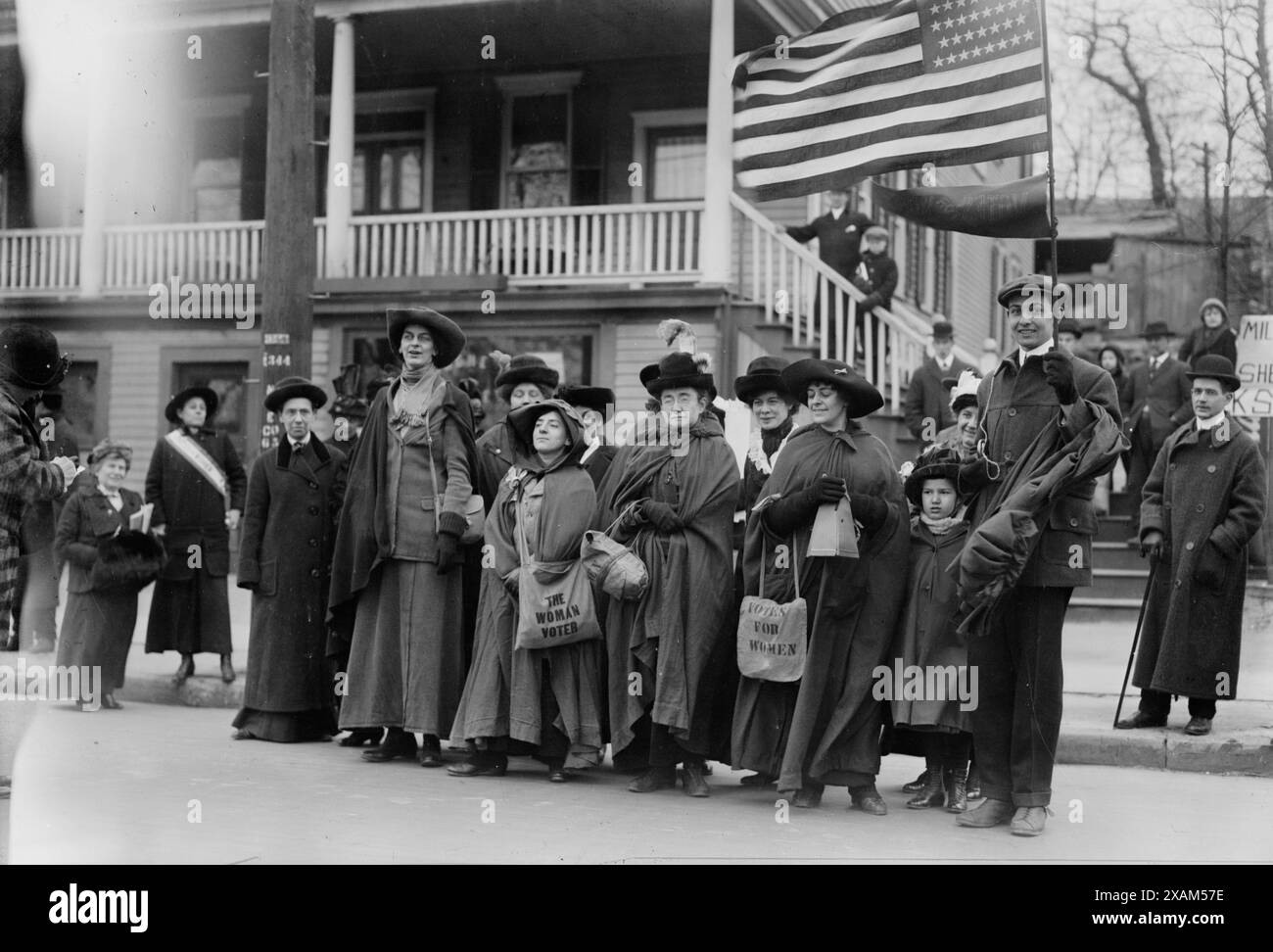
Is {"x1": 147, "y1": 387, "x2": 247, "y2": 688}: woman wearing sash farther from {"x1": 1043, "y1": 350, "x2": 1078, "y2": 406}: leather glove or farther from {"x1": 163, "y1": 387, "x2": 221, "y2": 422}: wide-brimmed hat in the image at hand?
{"x1": 1043, "y1": 350, "x2": 1078, "y2": 406}: leather glove

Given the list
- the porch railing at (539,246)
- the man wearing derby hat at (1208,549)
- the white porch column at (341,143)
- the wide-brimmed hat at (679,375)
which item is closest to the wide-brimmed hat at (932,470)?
the wide-brimmed hat at (679,375)

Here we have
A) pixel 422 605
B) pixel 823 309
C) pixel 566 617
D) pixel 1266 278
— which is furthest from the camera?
pixel 1266 278

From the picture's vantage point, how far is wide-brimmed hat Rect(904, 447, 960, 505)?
764 centimetres

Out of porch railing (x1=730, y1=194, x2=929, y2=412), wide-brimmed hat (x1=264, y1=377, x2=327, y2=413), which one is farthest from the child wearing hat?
porch railing (x1=730, y1=194, x2=929, y2=412)

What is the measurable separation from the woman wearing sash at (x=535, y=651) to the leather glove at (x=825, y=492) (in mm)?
1387

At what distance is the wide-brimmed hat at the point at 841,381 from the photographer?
24.2 feet

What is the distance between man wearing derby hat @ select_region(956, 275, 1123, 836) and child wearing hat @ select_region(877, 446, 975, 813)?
0.28 meters

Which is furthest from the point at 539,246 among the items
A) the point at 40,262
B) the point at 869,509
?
the point at 869,509

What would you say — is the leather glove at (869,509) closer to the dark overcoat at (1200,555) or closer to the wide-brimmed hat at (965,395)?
the wide-brimmed hat at (965,395)

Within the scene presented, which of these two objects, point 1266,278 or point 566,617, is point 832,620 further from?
point 1266,278

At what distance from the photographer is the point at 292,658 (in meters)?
9.06

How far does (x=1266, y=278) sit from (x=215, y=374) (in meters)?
15.0

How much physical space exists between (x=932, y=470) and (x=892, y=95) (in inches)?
80.3
